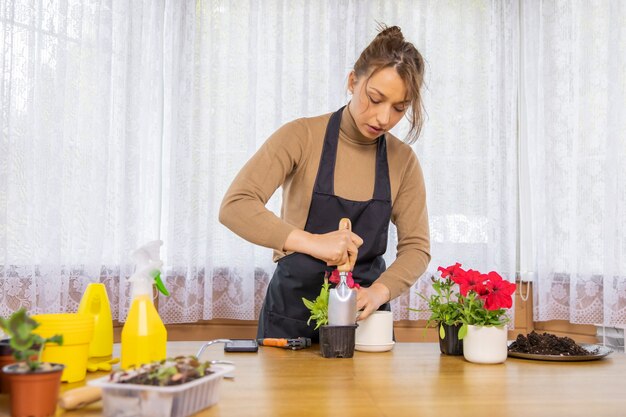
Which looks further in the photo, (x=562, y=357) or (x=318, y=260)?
(x=318, y=260)

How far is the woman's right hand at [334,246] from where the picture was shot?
1.77m

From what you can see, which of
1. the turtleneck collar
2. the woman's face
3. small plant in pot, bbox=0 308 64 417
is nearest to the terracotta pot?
small plant in pot, bbox=0 308 64 417

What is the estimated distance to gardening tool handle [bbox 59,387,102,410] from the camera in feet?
3.45

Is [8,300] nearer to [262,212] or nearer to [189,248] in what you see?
[189,248]

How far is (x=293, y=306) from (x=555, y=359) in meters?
0.82

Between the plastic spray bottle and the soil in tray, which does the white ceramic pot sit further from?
the plastic spray bottle

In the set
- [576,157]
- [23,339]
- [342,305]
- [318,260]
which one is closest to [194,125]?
[318,260]

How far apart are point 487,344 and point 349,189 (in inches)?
30.0

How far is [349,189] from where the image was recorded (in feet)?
A: 7.19

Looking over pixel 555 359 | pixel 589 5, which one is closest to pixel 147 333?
pixel 555 359

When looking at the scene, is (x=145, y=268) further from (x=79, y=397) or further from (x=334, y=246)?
(x=334, y=246)

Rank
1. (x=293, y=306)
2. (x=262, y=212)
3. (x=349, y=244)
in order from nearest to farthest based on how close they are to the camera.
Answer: (x=349, y=244)
(x=262, y=212)
(x=293, y=306)

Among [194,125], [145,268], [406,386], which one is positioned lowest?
[406,386]

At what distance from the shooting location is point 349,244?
177cm
